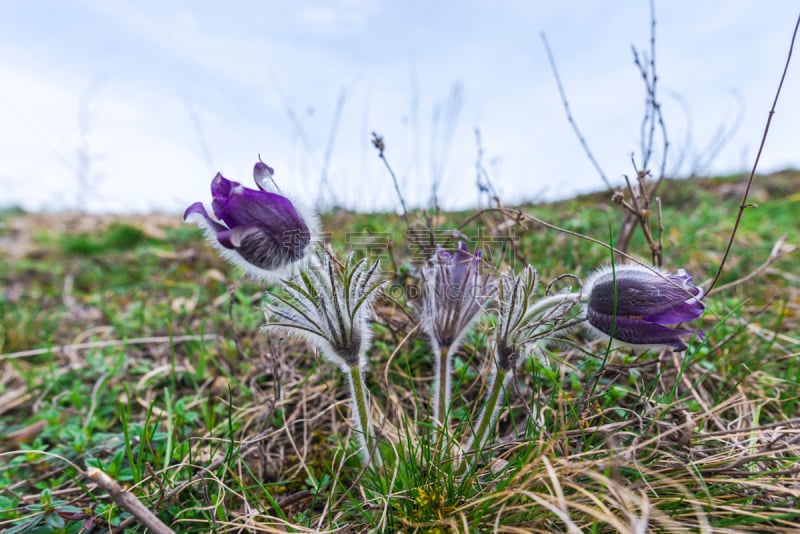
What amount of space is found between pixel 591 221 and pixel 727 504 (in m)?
2.83

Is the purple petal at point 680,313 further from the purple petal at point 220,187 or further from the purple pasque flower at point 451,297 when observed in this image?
the purple petal at point 220,187

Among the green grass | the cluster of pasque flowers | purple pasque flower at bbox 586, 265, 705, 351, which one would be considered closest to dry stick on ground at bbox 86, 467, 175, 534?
the green grass

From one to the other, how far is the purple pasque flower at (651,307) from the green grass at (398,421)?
114 mm

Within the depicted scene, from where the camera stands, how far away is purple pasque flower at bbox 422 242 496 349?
4.76ft

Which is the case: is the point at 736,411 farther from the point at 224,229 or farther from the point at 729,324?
the point at 224,229

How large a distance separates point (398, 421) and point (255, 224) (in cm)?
76

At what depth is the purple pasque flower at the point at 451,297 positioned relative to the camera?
4.76 ft

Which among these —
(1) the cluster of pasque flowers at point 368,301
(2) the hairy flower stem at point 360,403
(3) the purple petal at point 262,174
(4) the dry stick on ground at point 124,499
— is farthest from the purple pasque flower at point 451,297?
(4) the dry stick on ground at point 124,499

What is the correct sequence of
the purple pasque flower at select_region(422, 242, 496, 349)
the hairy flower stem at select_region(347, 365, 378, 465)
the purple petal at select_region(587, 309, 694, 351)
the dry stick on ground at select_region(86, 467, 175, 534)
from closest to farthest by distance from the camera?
the dry stick on ground at select_region(86, 467, 175, 534), the purple petal at select_region(587, 309, 694, 351), the hairy flower stem at select_region(347, 365, 378, 465), the purple pasque flower at select_region(422, 242, 496, 349)

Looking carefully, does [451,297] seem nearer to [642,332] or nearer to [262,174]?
[642,332]

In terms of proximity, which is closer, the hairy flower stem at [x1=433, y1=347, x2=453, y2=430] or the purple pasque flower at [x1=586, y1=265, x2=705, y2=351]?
the purple pasque flower at [x1=586, y1=265, x2=705, y2=351]

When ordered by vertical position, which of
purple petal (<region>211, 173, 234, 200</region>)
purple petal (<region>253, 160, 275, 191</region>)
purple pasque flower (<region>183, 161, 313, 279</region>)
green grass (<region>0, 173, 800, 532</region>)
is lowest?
green grass (<region>0, 173, 800, 532</region>)

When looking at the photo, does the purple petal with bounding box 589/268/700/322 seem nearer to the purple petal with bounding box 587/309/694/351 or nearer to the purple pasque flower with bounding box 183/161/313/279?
the purple petal with bounding box 587/309/694/351

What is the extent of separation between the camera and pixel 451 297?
1.46 metres
